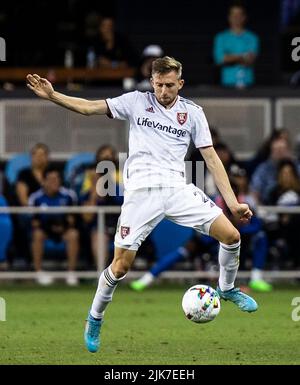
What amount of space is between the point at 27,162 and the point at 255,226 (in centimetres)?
361

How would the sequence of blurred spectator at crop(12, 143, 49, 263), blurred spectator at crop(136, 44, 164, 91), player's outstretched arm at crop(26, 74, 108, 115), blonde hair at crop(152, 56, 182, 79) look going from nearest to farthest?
player's outstretched arm at crop(26, 74, 108, 115) < blonde hair at crop(152, 56, 182, 79) < blurred spectator at crop(12, 143, 49, 263) < blurred spectator at crop(136, 44, 164, 91)

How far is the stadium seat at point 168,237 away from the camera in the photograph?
1873 cm

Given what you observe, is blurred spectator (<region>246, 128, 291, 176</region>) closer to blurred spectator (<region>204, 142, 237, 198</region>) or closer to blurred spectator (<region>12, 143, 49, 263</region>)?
blurred spectator (<region>204, 142, 237, 198</region>)

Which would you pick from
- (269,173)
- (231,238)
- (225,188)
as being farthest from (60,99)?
(269,173)

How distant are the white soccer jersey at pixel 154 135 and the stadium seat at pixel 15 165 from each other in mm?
7690

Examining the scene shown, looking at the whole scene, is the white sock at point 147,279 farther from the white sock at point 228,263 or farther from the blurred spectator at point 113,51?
the white sock at point 228,263

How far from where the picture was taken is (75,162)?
19.8 meters

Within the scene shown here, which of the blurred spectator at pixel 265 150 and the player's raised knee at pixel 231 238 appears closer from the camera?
the player's raised knee at pixel 231 238

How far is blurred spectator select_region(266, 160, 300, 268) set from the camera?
61.4ft

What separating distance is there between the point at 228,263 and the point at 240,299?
13.8 inches

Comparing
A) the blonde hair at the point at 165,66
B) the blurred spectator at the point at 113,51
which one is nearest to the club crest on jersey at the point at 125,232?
the blonde hair at the point at 165,66

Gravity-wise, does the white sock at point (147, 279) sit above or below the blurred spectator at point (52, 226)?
below

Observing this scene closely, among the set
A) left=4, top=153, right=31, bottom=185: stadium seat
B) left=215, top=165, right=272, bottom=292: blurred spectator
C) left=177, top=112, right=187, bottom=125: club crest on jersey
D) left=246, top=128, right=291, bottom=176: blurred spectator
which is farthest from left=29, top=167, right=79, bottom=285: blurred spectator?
left=177, top=112, right=187, bottom=125: club crest on jersey

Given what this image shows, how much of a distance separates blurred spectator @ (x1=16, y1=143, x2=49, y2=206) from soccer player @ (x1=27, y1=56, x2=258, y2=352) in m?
6.98
